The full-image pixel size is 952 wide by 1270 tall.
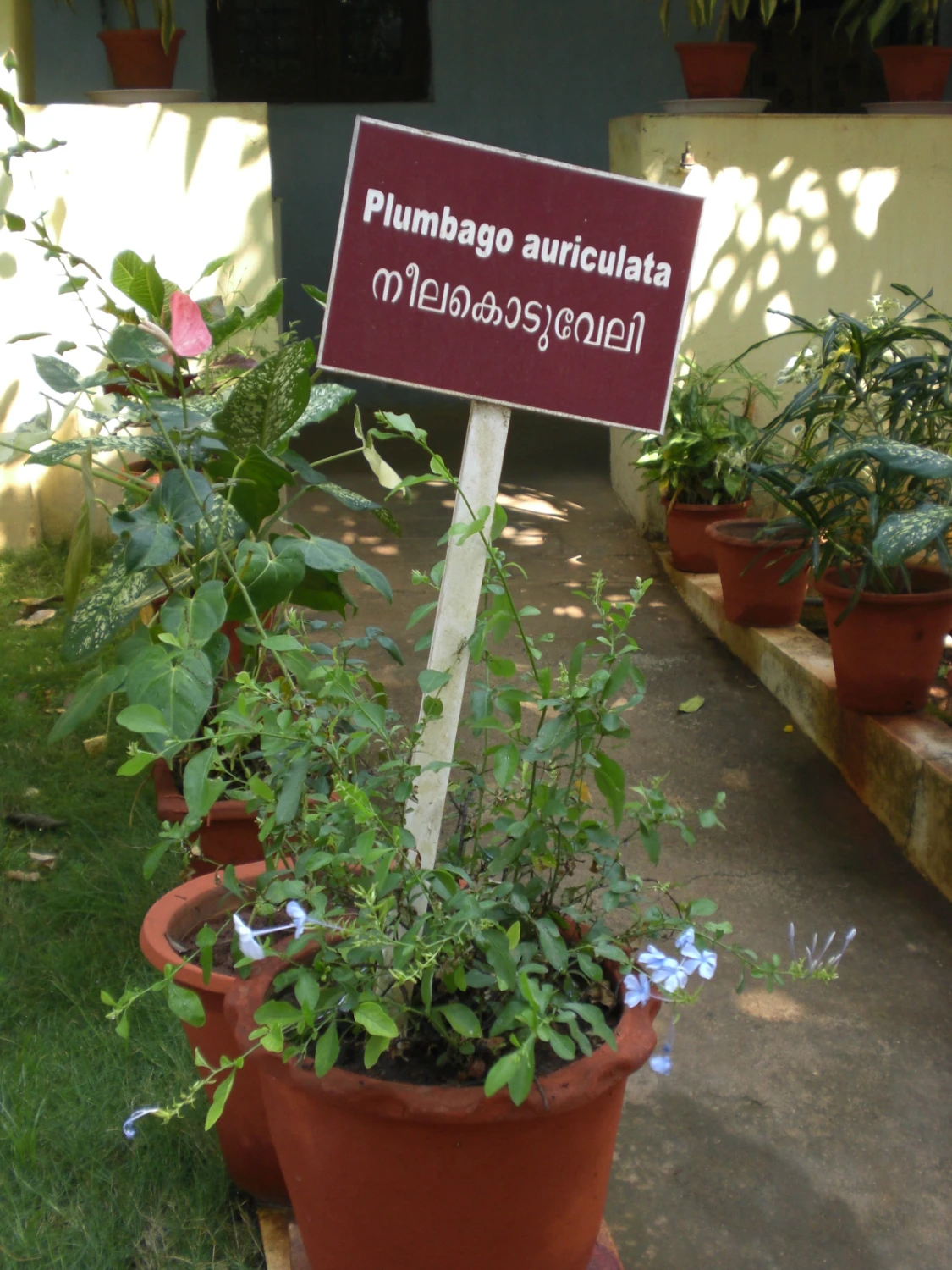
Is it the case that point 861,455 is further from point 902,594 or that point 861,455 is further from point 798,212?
point 798,212

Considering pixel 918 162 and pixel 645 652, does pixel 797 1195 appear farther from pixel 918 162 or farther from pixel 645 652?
pixel 918 162

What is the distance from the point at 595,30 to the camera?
7910 mm

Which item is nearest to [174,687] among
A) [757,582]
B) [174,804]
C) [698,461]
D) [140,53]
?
[174,804]

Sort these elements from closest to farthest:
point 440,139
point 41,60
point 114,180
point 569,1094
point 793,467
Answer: point 569,1094 → point 440,139 → point 793,467 → point 114,180 → point 41,60

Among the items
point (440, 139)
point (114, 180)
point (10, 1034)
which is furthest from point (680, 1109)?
point (114, 180)

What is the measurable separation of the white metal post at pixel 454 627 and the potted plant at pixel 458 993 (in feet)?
0.13

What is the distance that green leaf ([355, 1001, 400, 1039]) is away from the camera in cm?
146

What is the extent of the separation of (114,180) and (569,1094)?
14.8 feet

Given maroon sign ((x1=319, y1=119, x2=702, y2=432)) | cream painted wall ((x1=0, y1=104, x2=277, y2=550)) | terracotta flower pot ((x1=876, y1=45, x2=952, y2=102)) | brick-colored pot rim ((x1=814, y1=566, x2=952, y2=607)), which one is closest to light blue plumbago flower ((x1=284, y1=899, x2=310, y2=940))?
maroon sign ((x1=319, y1=119, x2=702, y2=432))

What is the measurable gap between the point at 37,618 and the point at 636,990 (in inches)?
141

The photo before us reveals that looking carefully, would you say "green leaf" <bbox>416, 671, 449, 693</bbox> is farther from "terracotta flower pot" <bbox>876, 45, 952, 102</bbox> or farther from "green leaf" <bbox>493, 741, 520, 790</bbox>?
"terracotta flower pot" <bbox>876, 45, 952, 102</bbox>

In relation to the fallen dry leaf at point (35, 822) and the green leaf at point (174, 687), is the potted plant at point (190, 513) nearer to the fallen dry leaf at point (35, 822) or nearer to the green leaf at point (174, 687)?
the green leaf at point (174, 687)

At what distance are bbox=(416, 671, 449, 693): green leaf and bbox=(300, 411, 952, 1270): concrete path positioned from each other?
985 millimetres

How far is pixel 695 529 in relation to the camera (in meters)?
4.95
